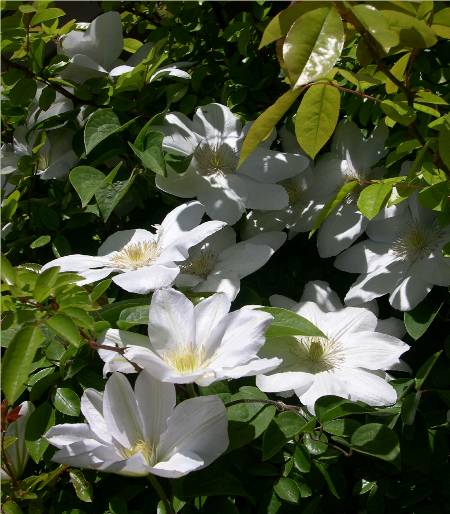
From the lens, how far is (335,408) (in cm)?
78

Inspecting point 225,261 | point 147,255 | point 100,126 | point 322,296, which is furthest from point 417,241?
point 100,126

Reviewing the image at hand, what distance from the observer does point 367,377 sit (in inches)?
35.0

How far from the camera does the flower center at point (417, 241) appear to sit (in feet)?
3.29

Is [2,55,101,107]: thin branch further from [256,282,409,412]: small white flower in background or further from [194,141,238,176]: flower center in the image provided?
[256,282,409,412]: small white flower in background

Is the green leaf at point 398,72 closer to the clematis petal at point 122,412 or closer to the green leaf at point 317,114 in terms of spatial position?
the green leaf at point 317,114

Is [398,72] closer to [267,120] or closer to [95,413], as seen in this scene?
[267,120]

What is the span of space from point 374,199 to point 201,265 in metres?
0.26

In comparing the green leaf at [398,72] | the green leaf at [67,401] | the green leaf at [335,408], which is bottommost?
the green leaf at [335,408]

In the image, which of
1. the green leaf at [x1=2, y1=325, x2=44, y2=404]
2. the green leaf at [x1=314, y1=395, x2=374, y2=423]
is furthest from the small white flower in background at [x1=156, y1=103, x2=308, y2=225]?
the green leaf at [x1=2, y1=325, x2=44, y2=404]

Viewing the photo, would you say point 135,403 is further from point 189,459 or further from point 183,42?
point 183,42

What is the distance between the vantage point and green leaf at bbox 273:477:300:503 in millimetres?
766

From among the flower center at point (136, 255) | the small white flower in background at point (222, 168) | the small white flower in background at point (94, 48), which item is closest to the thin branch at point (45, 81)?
the small white flower in background at point (94, 48)

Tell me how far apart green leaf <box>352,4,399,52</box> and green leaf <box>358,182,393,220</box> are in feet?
0.85

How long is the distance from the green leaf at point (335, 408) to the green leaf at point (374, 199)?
0.71ft
